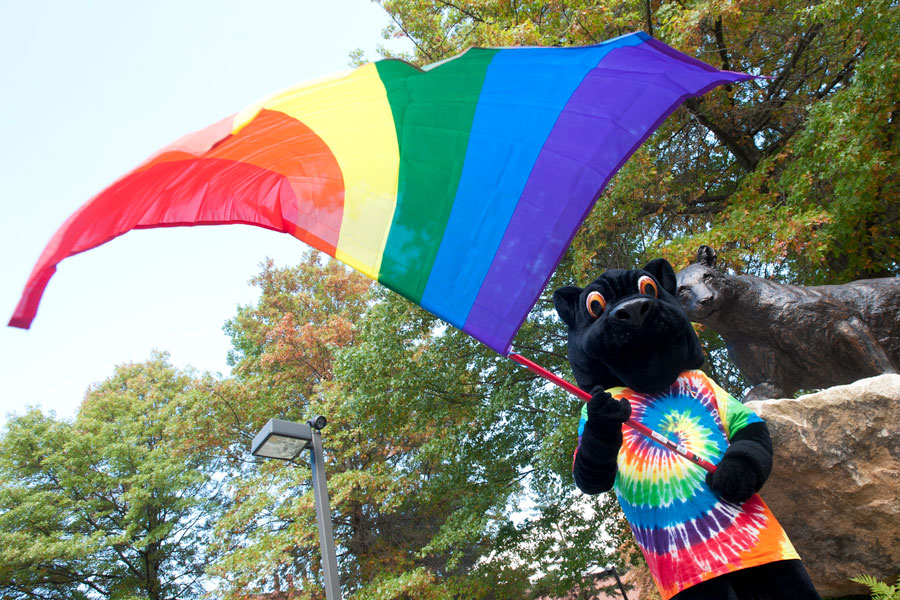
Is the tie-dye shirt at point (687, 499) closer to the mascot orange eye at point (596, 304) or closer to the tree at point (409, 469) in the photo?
the mascot orange eye at point (596, 304)

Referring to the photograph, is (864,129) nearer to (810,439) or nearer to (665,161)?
(665,161)

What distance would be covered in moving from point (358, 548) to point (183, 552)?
21.8 ft

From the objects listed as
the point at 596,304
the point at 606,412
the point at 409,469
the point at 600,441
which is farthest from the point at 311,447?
the point at 409,469

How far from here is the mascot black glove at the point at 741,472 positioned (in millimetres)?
2295

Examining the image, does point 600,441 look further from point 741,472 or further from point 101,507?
point 101,507

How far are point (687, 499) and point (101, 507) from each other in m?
17.5

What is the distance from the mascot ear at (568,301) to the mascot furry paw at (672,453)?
3cm

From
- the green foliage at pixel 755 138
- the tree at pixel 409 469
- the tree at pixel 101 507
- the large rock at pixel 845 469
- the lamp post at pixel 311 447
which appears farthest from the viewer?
the tree at pixel 101 507

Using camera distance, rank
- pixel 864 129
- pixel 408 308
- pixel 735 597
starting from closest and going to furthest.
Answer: pixel 735 597 < pixel 864 129 < pixel 408 308

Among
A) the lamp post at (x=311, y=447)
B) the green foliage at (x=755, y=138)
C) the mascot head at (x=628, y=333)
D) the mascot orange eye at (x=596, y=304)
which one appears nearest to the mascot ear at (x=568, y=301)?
the mascot head at (x=628, y=333)

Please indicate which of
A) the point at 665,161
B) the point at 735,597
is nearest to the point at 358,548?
the point at 665,161

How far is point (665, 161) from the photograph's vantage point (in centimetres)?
973

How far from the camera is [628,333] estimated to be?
8.60 ft

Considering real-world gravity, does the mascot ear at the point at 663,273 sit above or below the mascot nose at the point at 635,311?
above
